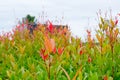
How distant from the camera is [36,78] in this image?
2799 millimetres

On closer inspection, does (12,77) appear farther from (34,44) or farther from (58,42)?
(34,44)

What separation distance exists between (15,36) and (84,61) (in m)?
3.40

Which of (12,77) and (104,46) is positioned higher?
(104,46)

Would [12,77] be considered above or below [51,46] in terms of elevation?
below

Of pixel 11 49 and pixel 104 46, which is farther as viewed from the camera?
pixel 11 49

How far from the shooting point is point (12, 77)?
2863 millimetres

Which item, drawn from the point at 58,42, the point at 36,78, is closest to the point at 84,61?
the point at 36,78

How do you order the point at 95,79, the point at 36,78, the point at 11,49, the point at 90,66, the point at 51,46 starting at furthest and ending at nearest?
the point at 11,49
the point at 90,66
the point at 36,78
the point at 95,79
the point at 51,46

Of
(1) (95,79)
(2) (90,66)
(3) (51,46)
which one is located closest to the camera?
(3) (51,46)

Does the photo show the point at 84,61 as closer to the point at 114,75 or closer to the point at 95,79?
the point at 114,75

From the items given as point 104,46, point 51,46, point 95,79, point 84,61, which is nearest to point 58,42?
point 84,61

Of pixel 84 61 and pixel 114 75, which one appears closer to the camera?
pixel 114 75

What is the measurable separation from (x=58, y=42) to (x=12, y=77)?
1.82m

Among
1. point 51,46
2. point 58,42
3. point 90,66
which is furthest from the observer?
point 58,42
